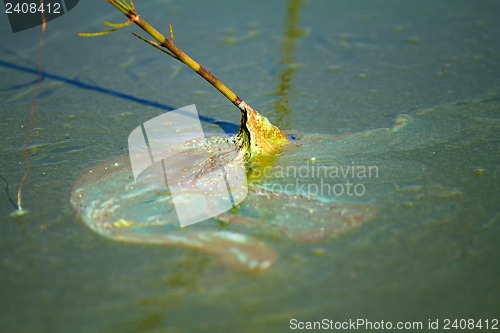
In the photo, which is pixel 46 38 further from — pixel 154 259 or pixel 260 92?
pixel 154 259

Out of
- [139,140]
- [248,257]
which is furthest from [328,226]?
[139,140]

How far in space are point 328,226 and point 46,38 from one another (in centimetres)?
230

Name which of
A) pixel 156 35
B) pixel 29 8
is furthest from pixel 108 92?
pixel 29 8

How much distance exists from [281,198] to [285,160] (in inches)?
10.0

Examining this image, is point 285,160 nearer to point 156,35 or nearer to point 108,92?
point 156,35

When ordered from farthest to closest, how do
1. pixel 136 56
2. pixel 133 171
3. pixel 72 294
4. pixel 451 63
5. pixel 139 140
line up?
pixel 136 56 → pixel 451 63 → pixel 139 140 → pixel 133 171 → pixel 72 294

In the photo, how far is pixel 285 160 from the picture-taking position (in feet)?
6.89

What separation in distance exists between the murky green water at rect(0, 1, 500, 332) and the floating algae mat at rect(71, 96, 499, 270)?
2cm

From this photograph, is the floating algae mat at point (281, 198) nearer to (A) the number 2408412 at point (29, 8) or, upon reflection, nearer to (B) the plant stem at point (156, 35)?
(B) the plant stem at point (156, 35)

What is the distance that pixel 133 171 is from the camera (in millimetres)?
2043

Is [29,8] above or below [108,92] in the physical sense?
above

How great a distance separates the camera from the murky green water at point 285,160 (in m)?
1.50

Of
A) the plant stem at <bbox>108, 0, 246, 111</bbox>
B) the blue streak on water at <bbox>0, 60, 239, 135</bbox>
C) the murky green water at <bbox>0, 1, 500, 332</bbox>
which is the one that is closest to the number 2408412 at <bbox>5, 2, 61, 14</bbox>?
the murky green water at <bbox>0, 1, 500, 332</bbox>

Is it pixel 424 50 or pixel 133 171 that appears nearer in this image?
pixel 133 171
